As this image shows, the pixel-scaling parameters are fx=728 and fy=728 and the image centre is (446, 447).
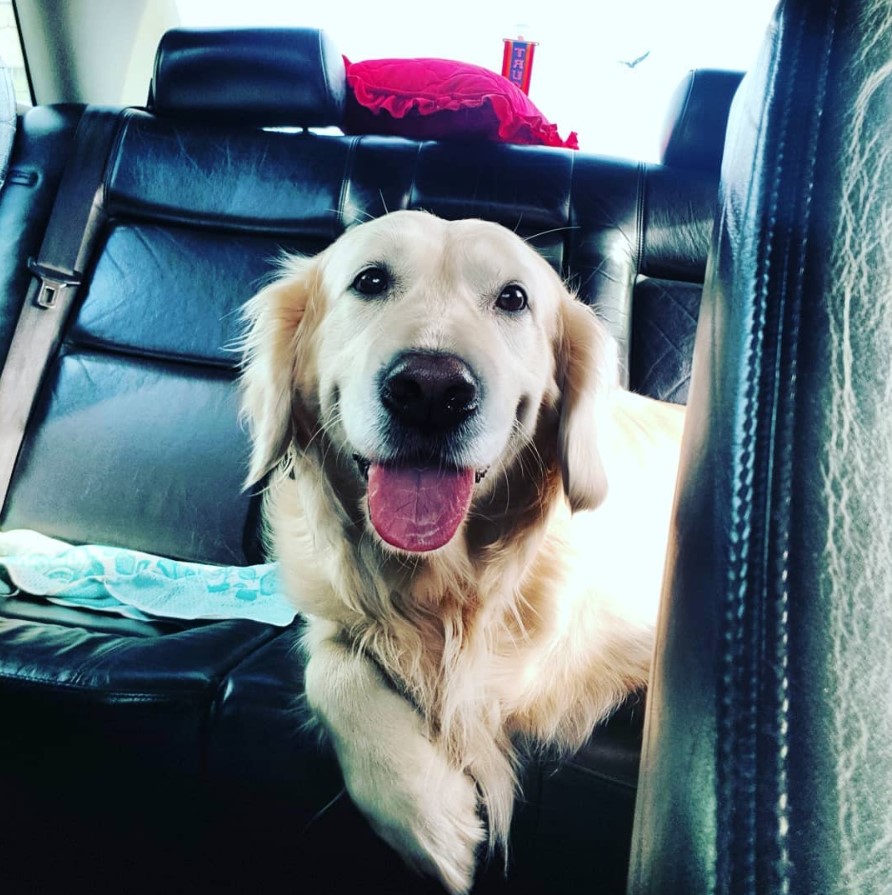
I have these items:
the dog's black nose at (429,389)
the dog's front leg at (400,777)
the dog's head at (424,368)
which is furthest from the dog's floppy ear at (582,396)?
the dog's front leg at (400,777)

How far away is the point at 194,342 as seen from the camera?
199 centimetres

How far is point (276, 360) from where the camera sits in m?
1.36

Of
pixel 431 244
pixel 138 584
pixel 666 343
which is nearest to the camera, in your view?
pixel 431 244

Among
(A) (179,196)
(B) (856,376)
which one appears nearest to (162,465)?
(A) (179,196)

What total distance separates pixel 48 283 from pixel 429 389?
60.6 inches

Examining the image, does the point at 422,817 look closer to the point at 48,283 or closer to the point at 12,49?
the point at 48,283

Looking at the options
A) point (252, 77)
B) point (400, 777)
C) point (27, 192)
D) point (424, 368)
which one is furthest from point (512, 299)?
point (27, 192)

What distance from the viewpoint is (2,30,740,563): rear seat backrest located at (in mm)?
1886

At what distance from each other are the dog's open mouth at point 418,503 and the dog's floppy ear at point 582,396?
0.67 feet

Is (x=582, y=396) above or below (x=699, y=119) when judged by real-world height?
below

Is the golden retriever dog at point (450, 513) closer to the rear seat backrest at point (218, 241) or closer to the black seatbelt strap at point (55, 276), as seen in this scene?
the rear seat backrest at point (218, 241)

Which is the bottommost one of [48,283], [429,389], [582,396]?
[429,389]

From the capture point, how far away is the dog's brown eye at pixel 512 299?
1.26m

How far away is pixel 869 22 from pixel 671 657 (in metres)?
0.36
